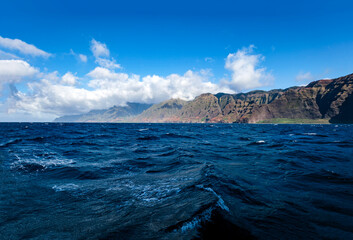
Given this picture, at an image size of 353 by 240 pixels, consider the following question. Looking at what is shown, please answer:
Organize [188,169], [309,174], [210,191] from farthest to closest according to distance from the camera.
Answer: [188,169]
[309,174]
[210,191]

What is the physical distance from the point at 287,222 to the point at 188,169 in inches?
291

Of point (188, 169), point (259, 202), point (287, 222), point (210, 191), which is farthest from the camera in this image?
point (188, 169)

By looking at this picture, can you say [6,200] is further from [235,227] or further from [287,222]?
[287,222]

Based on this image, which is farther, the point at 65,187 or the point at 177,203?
the point at 65,187

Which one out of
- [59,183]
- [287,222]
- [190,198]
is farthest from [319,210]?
[59,183]

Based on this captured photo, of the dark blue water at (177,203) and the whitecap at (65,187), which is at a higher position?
the dark blue water at (177,203)

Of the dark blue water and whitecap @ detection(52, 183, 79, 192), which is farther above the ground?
the dark blue water

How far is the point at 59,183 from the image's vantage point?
947 centimetres

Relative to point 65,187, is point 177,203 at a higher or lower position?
higher

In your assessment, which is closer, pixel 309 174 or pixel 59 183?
pixel 59 183

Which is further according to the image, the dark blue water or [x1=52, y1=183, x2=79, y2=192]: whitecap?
[x1=52, y1=183, x2=79, y2=192]: whitecap

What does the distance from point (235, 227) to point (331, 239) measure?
98.6 inches

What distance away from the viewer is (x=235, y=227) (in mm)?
4926

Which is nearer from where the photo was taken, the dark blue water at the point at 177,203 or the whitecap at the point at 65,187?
the dark blue water at the point at 177,203
